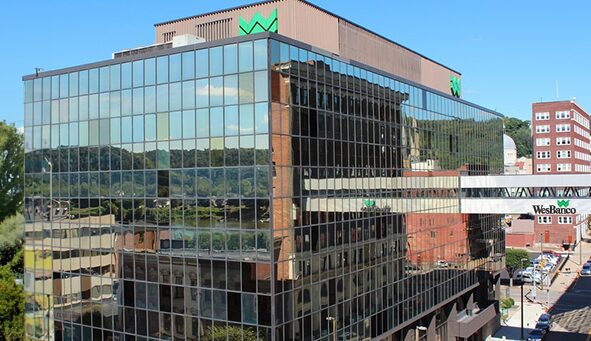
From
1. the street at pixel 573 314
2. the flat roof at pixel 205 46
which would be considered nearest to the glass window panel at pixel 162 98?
the flat roof at pixel 205 46

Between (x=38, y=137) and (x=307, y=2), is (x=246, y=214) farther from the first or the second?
(x=38, y=137)

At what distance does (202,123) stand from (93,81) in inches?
351

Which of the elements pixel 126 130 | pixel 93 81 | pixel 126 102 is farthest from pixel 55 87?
pixel 126 130

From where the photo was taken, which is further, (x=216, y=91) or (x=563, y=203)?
(x=563, y=203)

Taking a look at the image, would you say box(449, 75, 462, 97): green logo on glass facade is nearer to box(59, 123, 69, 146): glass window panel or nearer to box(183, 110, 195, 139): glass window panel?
box(183, 110, 195, 139): glass window panel

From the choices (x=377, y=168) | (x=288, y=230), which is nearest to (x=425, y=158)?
(x=377, y=168)

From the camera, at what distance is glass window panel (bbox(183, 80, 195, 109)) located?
96.8 ft

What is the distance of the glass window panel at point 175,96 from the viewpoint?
30.1 meters

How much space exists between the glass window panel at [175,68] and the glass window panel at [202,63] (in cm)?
133

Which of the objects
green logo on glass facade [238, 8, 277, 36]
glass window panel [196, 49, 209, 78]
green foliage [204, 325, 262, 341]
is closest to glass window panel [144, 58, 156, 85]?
glass window panel [196, 49, 209, 78]

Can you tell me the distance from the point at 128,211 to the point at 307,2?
607 inches

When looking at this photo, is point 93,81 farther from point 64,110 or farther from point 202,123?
point 202,123

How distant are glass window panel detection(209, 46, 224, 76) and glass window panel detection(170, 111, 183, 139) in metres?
2.92

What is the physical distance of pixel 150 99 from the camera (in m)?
31.3
